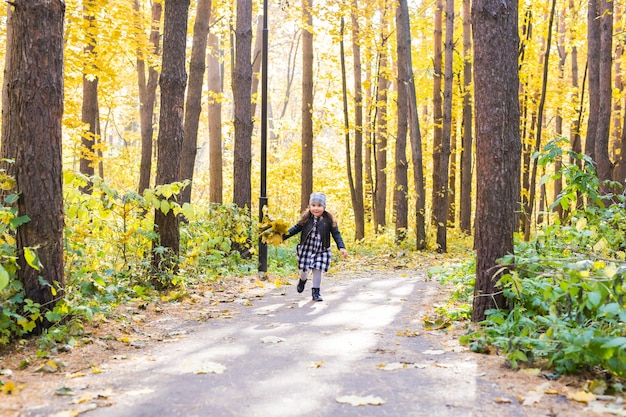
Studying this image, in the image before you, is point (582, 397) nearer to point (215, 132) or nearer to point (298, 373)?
point (298, 373)

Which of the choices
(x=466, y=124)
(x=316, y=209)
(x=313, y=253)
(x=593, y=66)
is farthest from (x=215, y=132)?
(x=593, y=66)

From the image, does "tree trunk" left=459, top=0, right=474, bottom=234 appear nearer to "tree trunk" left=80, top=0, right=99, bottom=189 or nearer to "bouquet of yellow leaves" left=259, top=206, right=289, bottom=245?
"tree trunk" left=80, top=0, right=99, bottom=189

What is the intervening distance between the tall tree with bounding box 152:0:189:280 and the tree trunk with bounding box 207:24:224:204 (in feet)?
28.5

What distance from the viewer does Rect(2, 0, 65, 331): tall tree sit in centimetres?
546

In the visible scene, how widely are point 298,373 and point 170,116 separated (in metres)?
5.57

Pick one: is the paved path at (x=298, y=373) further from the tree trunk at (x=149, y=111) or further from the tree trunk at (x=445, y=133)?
the tree trunk at (x=149, y=111)

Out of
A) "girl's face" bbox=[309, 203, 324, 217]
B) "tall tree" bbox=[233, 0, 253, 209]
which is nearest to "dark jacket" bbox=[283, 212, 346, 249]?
"girl's face" bbox=[309, 203, 324, 217]

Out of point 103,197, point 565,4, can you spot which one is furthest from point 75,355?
point 565,4

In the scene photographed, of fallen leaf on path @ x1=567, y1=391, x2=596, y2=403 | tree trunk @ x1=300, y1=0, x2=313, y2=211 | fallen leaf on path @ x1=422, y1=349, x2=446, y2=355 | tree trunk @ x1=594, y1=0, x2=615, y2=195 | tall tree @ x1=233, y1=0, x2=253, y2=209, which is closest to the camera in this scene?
fallen leaf on path @ x1=567, y1=391, x2=596, y2=403

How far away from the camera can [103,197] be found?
784 centimetres

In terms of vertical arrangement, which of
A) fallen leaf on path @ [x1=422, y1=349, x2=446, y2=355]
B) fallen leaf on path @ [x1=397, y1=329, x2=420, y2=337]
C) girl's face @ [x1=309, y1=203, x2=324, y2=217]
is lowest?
fallen leaf on path @ [x1=397, y1=329, x2=420, y2=337]

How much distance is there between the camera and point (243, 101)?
14102 mm

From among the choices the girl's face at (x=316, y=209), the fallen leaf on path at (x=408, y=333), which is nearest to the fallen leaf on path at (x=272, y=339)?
the fallen leaf on path at (x=408, y=333)

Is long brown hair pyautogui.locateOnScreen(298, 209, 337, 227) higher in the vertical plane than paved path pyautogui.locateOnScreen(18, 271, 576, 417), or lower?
higher
